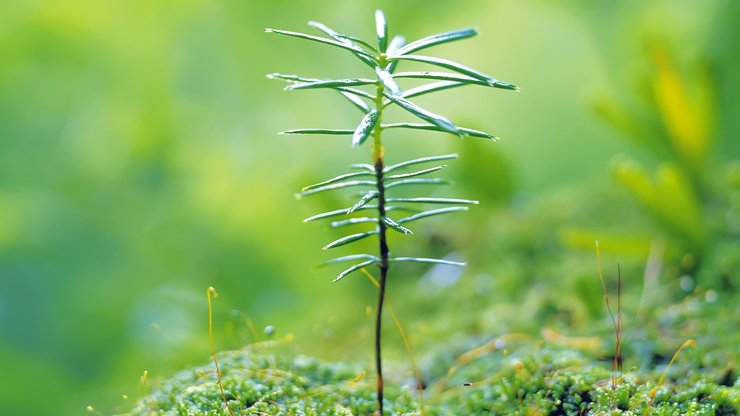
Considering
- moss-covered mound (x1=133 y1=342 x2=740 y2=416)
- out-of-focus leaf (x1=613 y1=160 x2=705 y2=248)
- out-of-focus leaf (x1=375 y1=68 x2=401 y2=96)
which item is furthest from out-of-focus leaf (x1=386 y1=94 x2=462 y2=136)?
out-of-focus leaf (x1=613 y1=160 x2=705 y2=248)

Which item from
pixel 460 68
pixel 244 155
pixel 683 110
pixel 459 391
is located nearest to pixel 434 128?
pixel 460 68

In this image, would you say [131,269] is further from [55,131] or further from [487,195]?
[487,195]

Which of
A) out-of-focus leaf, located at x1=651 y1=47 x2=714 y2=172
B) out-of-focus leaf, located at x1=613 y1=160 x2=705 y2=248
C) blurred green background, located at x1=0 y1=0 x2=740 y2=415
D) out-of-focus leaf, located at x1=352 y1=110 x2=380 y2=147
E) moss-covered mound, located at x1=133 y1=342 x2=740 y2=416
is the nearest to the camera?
out-of-focus leaf, located at x1=352 y1=110 x2=380 y2=147

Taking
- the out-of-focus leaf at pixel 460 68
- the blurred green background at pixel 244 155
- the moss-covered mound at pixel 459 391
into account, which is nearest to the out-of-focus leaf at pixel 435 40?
the out-of-focus leaf at pixel 460 68

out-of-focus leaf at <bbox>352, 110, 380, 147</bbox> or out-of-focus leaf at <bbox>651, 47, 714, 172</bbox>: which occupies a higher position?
out-of-focus leaf at <bbox>651, 47, 714, 172</bbox>

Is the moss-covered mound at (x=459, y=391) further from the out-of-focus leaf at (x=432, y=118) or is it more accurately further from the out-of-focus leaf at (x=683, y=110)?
the out-of-focus leaf at (x=683, y=110)

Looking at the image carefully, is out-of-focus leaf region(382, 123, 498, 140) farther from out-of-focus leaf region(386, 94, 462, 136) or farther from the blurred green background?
the blurred green background

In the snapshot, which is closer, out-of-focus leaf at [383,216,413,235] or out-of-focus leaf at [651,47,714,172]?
out-of-focus leaf at [383,216,413,235]

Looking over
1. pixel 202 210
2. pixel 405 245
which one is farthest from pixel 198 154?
pixel 405 245
